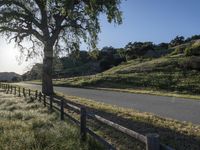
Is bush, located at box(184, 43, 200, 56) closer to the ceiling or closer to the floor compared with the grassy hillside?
closer to the ceiling

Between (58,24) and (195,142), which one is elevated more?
(58,24)

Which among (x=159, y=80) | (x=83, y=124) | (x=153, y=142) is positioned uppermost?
(x=159, y=80)

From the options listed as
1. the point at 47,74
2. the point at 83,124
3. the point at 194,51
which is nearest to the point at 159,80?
the point at 47,74

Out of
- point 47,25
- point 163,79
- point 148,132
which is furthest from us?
point 163,79

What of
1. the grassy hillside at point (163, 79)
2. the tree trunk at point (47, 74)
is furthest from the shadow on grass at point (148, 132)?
the grassy hillside at point (163, 79)

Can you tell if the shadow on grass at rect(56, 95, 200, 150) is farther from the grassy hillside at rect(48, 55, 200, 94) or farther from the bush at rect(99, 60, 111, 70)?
the bush at rect(99, 60, 111, 70)

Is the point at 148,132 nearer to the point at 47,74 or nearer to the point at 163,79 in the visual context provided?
the point at 47,74

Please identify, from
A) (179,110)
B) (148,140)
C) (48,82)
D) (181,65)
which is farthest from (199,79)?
(148,140)

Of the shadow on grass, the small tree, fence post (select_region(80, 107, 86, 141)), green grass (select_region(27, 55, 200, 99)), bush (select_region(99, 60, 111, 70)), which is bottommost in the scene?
the shadow on grass

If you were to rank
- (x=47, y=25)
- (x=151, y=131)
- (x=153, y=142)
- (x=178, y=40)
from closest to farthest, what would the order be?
(x=153, y=142) → (x=151, y=131) → (x=47, y=25) → (x=178, y=40)

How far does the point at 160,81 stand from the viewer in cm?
4894

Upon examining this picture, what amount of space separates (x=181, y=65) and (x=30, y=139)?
177 feet

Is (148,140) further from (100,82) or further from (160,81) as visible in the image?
(100,82)

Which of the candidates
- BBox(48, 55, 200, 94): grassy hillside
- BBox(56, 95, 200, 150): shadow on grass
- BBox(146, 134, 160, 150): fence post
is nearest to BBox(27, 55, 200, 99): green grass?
BBox(48, 55, 200, 94): grassy hillside
